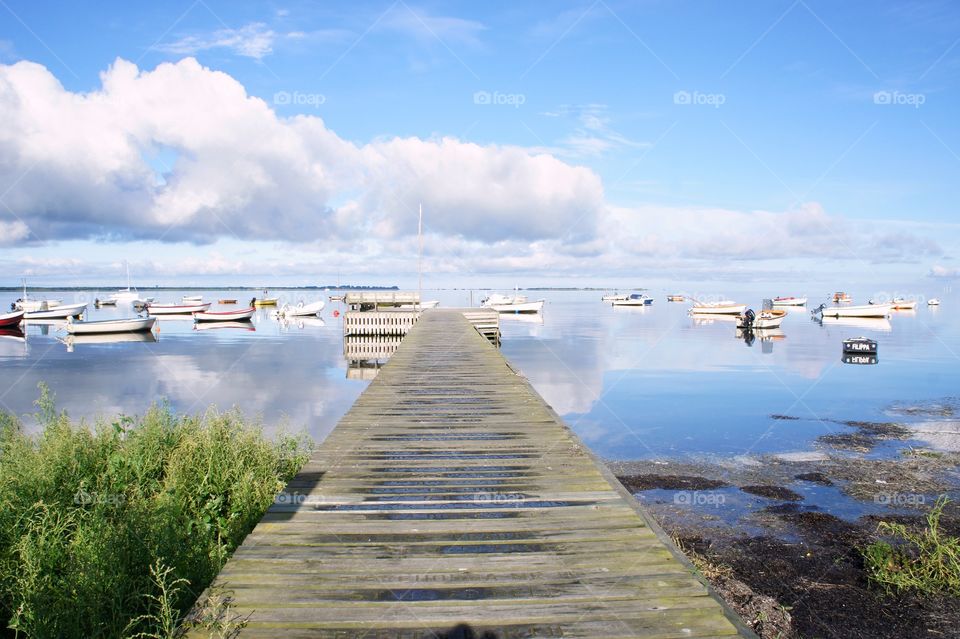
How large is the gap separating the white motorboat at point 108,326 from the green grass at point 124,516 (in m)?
39.9

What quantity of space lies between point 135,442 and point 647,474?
8.99 meters

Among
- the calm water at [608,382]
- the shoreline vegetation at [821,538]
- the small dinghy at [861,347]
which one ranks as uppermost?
the small dinghy at [861,347]

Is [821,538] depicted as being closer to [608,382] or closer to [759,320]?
[608,382]

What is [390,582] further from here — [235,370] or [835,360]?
[835,360]

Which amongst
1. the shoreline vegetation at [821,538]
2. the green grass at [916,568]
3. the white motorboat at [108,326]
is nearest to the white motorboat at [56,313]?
the white motorboat at [108,326]

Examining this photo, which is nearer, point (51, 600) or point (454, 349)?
point (51, 600)

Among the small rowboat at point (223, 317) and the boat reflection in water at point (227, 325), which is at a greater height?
the small rowboat at point (223, 317)

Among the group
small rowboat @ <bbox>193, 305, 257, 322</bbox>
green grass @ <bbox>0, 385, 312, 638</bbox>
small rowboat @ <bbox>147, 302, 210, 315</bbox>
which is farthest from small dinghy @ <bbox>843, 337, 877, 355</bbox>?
small rowboat @ <bbox>147, 302, 210, 315</bbox>

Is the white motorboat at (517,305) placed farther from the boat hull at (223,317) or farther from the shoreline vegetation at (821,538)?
the shoreline vegetation at (821,538)

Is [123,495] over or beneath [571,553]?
beneath

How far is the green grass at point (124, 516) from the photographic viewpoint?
450cm

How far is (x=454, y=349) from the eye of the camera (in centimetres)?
1752

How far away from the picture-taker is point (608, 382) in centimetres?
2402

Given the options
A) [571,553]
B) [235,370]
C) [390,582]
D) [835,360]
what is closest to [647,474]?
[571,553]
